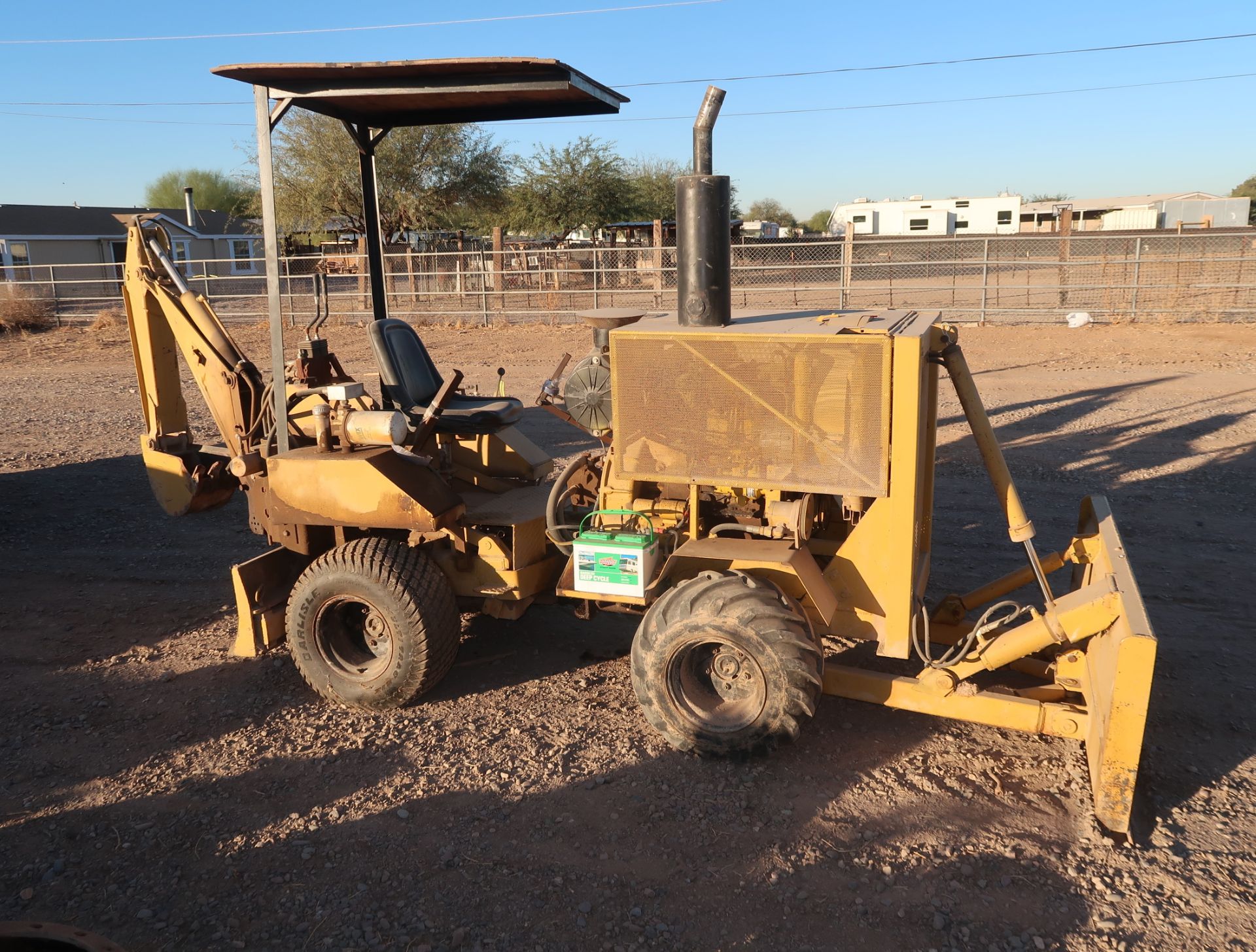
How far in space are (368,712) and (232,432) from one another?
1.86m

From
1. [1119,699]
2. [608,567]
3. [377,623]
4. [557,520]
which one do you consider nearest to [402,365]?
[557,520]

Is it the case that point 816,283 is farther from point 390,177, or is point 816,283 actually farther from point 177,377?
point 177,377

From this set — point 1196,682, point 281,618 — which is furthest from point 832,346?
point 281,618

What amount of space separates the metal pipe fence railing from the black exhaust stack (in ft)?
37.9

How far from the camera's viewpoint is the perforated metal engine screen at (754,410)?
3742 mm

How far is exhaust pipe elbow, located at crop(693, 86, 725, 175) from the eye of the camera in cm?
385

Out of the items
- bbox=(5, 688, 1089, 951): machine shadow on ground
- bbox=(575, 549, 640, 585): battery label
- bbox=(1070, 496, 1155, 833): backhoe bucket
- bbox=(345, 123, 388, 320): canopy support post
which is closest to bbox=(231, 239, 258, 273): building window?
bbox=(345, 123, 388, 320): canopy support post

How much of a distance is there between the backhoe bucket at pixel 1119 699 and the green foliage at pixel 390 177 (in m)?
28.4

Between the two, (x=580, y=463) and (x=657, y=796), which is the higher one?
(x=580, y=463)

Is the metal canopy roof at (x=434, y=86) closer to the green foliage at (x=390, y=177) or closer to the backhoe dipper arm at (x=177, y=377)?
the backhoe dipper arm at (x=177, y=377)

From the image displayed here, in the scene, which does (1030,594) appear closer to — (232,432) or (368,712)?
(368,712)

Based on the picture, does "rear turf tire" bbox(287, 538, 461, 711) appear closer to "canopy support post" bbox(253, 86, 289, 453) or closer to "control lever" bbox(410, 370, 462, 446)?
"control lever" bbox(410, 370, 462, 446)

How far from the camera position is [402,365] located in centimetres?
515

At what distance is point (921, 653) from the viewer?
403 cm
